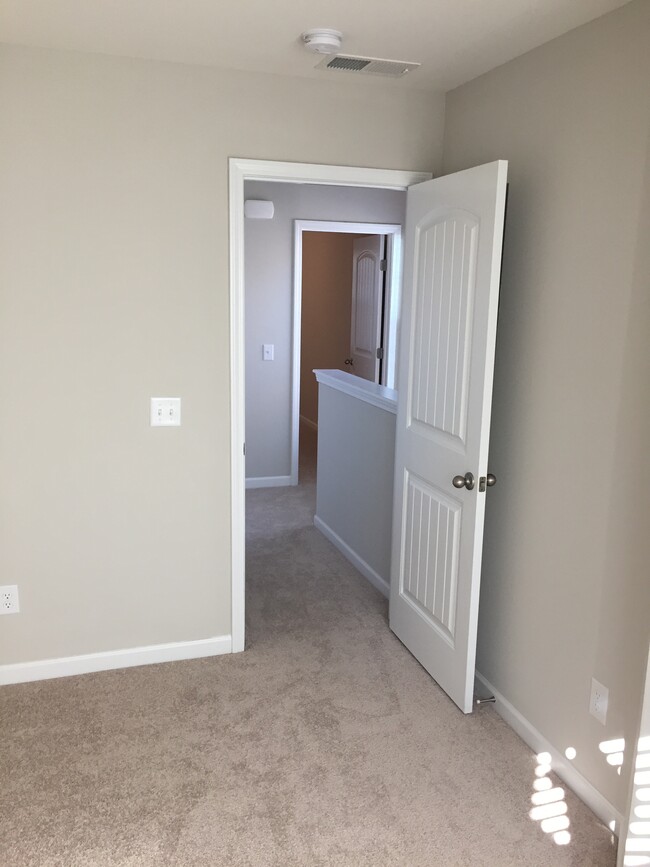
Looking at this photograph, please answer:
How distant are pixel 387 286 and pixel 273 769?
4.18m

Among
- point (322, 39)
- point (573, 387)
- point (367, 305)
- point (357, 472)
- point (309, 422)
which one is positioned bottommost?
point (309, 422)

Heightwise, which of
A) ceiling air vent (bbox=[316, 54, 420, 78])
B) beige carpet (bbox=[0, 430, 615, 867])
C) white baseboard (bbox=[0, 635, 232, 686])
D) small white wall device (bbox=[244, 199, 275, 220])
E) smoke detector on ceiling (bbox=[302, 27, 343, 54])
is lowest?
beige carpet (bbox=[0, 430, 615, 867])

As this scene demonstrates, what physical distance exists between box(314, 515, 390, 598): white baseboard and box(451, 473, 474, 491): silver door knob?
1.27 metres

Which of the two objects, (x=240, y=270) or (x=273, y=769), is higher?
(x=240, y=270)

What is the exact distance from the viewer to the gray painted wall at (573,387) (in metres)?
2.01

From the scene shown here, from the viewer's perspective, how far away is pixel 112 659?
300 cm

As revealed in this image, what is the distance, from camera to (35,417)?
2.72 meters

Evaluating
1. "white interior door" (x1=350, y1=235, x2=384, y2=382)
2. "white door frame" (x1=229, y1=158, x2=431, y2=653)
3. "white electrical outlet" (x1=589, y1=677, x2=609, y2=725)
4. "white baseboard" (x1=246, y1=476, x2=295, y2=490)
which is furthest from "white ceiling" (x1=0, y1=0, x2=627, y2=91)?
"white baseboard" (x1=246, y1=476, x2=295, y2=490)

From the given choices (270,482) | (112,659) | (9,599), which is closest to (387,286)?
(270,482)

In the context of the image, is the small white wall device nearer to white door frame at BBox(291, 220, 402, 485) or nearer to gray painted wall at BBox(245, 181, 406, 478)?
gray painted wall at BBox(245, 181, 406, 478)

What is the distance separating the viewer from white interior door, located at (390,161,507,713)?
2.48 metres

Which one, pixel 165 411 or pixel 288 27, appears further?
pixel 165 411

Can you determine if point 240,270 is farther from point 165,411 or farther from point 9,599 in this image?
point 9,599

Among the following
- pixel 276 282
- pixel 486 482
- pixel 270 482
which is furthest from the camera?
pixel 270 482
